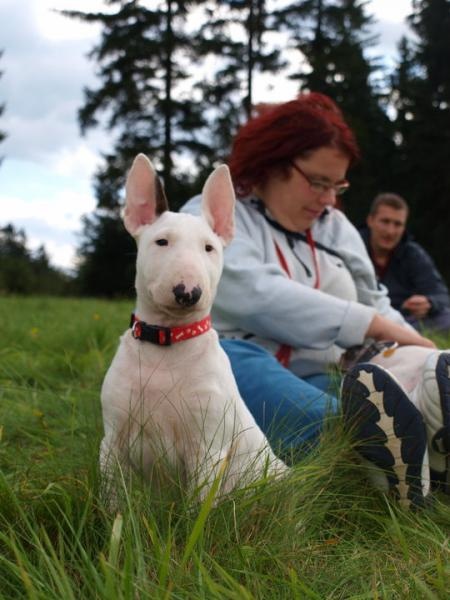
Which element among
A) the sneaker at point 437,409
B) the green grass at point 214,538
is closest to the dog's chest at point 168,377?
the green grass at point 214,538

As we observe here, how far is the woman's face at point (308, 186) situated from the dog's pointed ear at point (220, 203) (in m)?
1.19

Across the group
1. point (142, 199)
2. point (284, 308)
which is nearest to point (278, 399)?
point (284, 308)

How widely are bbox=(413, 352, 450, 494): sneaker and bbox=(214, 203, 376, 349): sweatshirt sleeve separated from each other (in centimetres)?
63

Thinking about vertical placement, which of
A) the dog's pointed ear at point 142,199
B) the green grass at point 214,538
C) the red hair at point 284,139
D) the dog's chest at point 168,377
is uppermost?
the red hair at point 284,139

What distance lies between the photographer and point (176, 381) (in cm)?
204

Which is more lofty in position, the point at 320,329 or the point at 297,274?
the point at 297,274

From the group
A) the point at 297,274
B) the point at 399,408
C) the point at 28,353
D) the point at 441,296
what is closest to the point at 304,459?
the point at 399,408

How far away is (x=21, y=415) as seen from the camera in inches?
123

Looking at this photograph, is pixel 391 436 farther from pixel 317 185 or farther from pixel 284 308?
pixel 317 185

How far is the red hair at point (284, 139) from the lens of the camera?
11.3 feet

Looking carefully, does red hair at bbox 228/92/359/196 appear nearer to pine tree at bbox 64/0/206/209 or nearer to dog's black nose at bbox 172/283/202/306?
dog's black nose at bbox 172/283/202/306

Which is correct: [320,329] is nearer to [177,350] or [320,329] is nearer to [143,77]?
[177,350]

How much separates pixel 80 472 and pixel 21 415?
1.22 m

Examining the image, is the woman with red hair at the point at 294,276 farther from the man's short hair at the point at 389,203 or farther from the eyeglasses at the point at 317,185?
the man's short hair at the point at 389,203
